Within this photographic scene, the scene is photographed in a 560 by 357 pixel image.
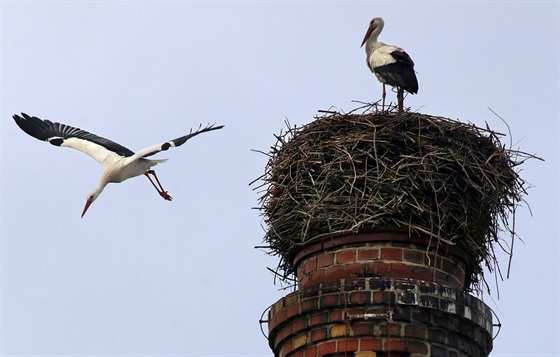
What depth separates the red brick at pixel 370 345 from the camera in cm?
857

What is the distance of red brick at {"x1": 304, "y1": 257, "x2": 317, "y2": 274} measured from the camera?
9.44 m

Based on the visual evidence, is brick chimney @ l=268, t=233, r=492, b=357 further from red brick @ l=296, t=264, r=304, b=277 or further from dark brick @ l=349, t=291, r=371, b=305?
red brick @ l=296, t=264, r=304, b=277

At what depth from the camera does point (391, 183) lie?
9672mm

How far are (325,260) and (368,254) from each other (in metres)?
0.39

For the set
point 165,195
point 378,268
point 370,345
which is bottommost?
point 370,345

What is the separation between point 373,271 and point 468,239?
39.9 inches

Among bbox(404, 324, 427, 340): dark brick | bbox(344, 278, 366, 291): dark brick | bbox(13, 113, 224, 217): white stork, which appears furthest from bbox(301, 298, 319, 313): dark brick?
bbox(13, 113, 224, 217): white stork

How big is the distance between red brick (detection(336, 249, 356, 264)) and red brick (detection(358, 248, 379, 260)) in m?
0.05

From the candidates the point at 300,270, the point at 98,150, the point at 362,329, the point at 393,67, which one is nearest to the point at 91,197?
the point at 98,150

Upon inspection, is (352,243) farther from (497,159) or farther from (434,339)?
(497,159)

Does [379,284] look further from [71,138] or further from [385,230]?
[71,138]

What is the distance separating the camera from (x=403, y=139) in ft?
33.6

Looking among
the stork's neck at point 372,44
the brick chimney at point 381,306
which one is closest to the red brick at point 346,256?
the brick chimney at point 381,306

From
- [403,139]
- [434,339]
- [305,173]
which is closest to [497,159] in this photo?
[403,139]
